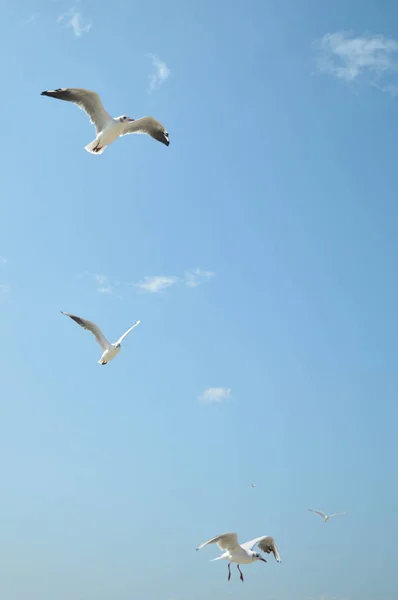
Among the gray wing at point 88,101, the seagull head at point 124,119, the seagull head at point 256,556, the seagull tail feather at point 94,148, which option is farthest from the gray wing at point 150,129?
the seagull head at point 256,556

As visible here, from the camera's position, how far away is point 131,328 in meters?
24.2

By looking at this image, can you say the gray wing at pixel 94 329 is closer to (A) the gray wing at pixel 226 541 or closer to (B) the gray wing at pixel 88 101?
(B) the gray wing at pixel 88 101

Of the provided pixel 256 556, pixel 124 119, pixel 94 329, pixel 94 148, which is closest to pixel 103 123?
pixel 124 119

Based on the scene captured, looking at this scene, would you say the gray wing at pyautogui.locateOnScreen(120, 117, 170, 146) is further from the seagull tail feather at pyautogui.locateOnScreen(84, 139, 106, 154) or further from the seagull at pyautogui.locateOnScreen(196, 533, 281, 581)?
the seagull at pyautogui.locateOnScreen(196, 533, 281, 581)

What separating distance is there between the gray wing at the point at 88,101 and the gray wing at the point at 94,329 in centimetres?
559

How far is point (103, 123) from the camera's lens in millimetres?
19953

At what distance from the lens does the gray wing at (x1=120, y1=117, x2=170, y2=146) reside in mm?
20828

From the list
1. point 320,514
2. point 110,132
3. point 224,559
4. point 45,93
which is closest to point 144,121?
point 110,132

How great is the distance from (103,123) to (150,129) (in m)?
1.71

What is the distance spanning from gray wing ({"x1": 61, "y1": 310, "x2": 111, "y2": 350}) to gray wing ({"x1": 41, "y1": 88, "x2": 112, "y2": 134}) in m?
5.59

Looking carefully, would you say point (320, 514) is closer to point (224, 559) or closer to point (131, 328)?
point (131, 328)

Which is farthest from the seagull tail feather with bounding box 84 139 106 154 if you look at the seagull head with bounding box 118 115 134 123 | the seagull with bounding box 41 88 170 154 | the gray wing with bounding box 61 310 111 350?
the gray wing with bounding box 61 310 111 350

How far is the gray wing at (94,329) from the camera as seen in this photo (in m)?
22.1

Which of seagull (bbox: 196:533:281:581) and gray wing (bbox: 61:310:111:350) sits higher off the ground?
gray wing (bbox: 61:310:111:350)
